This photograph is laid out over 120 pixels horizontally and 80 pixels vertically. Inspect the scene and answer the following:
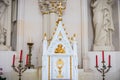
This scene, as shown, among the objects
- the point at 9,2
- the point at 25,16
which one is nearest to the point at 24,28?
the point at 25,16

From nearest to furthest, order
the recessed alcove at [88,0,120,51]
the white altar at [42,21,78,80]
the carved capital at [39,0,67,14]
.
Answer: the white altar at [42,21,78,80], the carved capital at [39,0,67,14], the recessed alcove at [88,0,120,51]

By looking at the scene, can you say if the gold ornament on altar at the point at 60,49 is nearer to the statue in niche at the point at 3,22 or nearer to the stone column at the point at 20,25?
the stone column at the point at 20,25

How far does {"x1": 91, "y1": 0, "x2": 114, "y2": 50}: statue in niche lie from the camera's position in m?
4.72

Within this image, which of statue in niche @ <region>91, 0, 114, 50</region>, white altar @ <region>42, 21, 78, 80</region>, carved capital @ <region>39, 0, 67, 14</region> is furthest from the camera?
statue in niche @ <region>91, 0, 114, 50</region>

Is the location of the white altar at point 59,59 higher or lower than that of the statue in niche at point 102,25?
lower

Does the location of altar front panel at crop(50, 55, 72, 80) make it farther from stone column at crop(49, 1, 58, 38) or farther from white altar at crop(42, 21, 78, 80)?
stone column at crop(49, 1, 58, 38)

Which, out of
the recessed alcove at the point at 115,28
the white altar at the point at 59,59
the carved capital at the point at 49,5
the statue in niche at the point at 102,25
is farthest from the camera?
the recessed alcove at the point at 115,28

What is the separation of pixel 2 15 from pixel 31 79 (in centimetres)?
143

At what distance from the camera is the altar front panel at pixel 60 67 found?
374cm

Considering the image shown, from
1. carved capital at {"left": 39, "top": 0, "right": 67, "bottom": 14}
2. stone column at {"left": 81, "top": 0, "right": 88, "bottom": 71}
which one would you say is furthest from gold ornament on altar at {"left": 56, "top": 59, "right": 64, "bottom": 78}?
carved capital at {"left": 39, "top": 0, "right": 67, "bottom": 14}

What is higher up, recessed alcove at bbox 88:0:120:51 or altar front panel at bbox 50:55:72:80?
recessed alcove at bbox 88:0:120:51

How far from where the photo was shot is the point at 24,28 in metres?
4.71

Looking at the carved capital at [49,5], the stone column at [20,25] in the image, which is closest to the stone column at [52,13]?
the carved capital at [49,5]

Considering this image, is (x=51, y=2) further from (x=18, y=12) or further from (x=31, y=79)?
(x=31, y=79)
